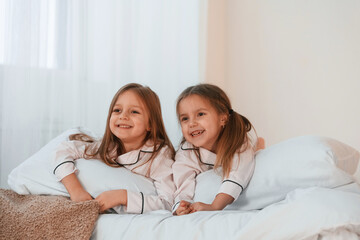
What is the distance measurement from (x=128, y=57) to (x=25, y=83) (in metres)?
0.54

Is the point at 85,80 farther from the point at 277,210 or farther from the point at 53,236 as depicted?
the point at 277,210

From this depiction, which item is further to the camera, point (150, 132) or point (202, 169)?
point (150, 132)

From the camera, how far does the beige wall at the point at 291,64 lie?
61.3 inches

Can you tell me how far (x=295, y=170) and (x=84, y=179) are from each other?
1.98 feet

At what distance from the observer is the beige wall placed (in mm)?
1558


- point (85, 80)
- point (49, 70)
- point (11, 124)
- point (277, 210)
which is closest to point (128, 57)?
point (85, 80)

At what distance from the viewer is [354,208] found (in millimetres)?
653

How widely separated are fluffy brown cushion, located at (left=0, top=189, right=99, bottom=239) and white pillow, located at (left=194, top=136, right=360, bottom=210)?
1.20ft

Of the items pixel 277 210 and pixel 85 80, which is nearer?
pixel 277 210

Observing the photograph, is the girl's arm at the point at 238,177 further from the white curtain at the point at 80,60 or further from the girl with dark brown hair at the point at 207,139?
the white curtain at the point at 80,60

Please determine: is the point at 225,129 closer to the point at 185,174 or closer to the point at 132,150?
the point at 185,174

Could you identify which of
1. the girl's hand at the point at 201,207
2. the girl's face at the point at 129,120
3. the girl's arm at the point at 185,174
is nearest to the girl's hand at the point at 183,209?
the girl's hand at the point at 201,207

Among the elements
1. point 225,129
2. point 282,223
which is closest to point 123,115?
point 225,129

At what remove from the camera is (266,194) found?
0.94m
